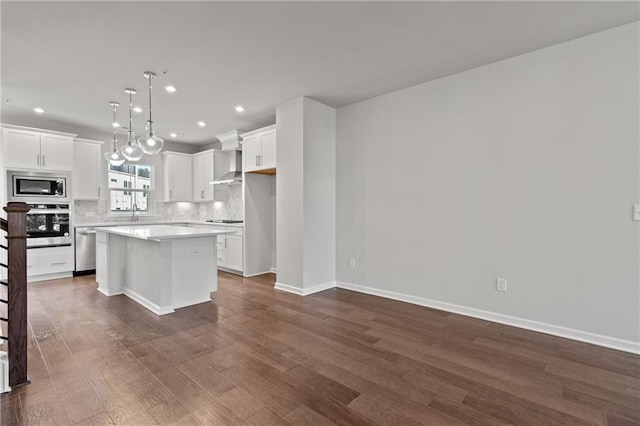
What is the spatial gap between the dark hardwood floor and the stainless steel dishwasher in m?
2.18

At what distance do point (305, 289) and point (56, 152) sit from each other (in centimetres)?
484

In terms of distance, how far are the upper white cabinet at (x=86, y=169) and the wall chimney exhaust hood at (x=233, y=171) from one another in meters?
2.07

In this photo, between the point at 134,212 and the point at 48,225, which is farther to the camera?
the point at 134,212

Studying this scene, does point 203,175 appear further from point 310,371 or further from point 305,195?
point 310,371

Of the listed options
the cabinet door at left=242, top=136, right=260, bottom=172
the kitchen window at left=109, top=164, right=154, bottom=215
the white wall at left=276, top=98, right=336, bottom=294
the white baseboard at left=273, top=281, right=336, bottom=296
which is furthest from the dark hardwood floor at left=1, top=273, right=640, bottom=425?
the kitchen window at left=109, top=164, right=154, bottom=215

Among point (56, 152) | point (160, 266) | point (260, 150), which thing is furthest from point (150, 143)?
point (56, 152)

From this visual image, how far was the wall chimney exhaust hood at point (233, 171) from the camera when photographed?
6.18 metres

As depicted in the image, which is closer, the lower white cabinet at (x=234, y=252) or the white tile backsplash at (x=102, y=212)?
the lower white cabinet at (x=234, y=252)

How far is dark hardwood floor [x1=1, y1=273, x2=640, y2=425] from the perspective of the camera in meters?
1.85

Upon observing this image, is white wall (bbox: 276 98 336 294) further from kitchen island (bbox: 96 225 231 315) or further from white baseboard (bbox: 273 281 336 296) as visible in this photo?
kitchen island (bbox: 96 225 231 315)

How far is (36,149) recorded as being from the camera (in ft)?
16.9

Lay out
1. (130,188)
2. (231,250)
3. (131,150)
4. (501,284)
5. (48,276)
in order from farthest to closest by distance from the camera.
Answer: (130,188) → (231,250) → (48,276) → (131,150) → (501,284)

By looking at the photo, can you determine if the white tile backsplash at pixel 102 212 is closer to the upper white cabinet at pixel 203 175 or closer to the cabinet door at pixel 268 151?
the upper white cabinet at pixel 203 175

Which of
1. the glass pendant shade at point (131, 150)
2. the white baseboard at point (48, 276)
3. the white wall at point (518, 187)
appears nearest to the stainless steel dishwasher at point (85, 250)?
the white baseboard at point (48, 276)
